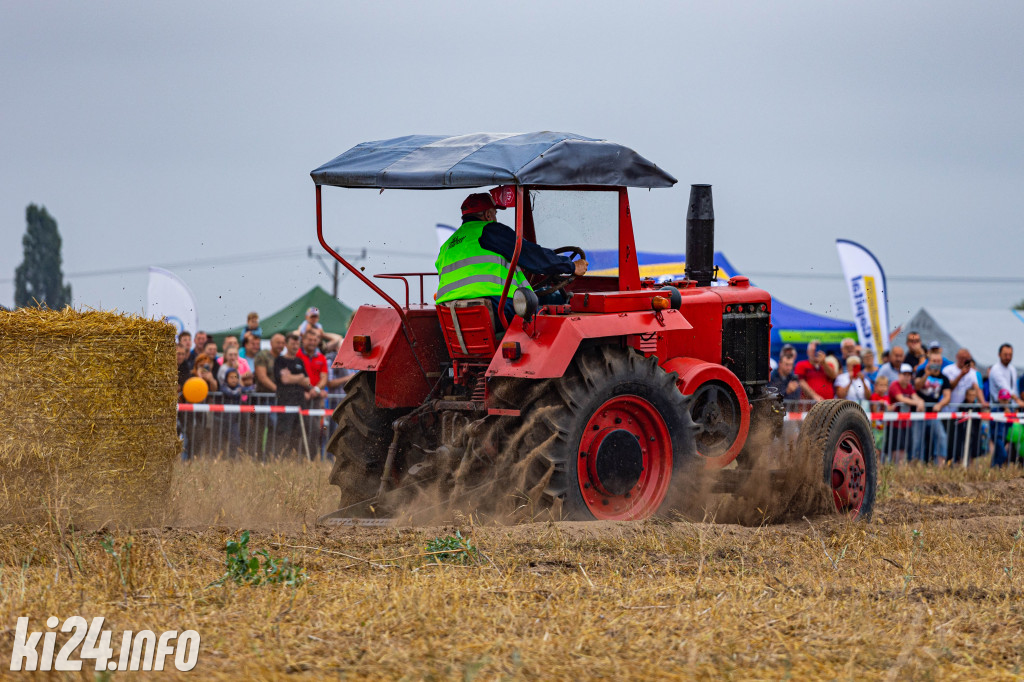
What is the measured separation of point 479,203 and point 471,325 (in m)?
0.73

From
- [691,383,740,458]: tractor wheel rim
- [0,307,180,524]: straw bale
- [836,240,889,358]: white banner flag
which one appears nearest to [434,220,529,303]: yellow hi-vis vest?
[691,383,740,458]: tractor wheel rim

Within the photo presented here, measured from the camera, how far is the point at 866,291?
2111 cm

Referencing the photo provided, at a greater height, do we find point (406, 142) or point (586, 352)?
point (406, 142)

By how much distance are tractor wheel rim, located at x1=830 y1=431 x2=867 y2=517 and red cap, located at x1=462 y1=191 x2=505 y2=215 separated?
2885 mm

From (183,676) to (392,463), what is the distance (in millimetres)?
4076

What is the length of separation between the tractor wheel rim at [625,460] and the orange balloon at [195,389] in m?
7.43

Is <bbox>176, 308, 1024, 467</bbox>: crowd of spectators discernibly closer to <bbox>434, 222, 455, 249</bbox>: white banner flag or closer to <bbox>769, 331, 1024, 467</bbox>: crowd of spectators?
<bbox>769, 331, 1024, 467</bbox>: crowd of spectators

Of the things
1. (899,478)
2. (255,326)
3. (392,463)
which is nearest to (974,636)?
(392,463)

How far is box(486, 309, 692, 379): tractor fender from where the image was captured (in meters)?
7.23

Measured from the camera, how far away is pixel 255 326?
15.7 metres

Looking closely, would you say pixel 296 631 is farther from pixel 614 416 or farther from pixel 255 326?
pixel 255 326

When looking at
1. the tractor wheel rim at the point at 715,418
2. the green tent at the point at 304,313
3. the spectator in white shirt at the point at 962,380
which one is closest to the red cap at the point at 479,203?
the tractor wheel rim at the point at 715,418

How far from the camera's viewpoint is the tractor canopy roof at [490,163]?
22.8 feet

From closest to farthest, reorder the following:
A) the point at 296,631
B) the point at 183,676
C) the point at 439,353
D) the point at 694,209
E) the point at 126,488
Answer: the point at 183,676
the point at 296,631
the point at 126,488
the point at 439,353
the point at 694,209
